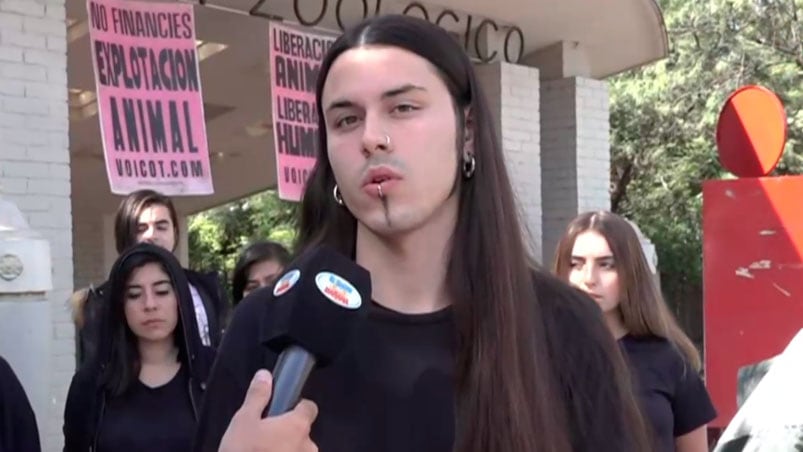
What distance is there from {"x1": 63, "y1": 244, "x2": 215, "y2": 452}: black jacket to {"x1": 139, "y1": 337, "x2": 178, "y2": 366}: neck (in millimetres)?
57

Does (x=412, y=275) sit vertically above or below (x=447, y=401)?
above

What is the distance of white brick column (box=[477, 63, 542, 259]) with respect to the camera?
25.4 ft

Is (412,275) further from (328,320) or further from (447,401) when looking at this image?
(328,320)

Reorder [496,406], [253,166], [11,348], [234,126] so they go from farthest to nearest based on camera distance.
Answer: [253,166], [234,126], [11,348], [496,406]

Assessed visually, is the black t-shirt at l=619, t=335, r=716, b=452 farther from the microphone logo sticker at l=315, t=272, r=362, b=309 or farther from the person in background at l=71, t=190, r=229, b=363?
the microphone logo sticker at l=315, t=272, r=362, b=309

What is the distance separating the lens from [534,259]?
198cm

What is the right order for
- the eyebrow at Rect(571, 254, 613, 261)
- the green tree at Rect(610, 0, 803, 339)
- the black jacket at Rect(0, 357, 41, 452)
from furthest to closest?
the green tree at Rect(610, 0, 803, 339), the eyebrow at Rect(571, 254, 613, 261), the black jacket at Rect(0, 357, 41, 452)

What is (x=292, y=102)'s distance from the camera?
264 inches

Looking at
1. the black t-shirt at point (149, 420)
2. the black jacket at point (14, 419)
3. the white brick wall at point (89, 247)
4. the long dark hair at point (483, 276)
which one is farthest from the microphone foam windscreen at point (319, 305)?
the white brick wall at point (89, 247)

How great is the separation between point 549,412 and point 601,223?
2.07 metres

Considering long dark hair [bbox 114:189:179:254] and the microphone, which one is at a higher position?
long dark hair [bbox 114:189:179:254]

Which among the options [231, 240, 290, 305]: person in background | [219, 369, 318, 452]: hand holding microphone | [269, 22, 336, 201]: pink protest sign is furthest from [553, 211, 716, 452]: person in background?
[269, 22, 336, 201]: pink protest sign

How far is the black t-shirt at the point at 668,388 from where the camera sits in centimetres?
340

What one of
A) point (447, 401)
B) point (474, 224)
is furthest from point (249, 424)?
point (474, 224)
